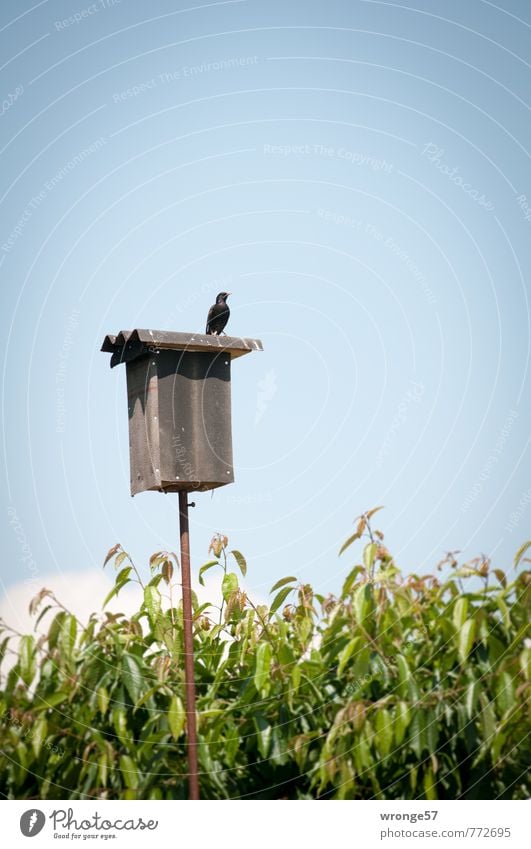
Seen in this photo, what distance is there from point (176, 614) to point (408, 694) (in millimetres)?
1440

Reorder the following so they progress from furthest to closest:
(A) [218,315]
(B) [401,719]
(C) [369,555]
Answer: (A) [218,315] < (C) [369,555] < (B) [401,719]

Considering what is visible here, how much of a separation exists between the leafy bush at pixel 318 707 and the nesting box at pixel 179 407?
32.0 inches

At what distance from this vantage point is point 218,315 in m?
5.71

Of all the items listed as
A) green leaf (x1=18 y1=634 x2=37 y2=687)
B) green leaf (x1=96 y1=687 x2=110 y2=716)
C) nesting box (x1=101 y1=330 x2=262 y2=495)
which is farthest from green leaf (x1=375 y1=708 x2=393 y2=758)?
green leaf (x1=18 y1=634 x2=37 y2=687)

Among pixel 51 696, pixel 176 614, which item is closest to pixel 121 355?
pixel 176 614

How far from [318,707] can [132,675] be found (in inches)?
35.9

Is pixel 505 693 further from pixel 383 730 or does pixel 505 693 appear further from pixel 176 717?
pixel 176 717

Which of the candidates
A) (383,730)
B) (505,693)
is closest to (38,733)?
(383,730)

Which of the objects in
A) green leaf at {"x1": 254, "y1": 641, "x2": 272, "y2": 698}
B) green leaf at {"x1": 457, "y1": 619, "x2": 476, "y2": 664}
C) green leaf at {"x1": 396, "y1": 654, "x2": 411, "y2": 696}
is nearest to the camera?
green leaf at {"x1": 457, "y1": 619, "x2": 476, "y2": 664}

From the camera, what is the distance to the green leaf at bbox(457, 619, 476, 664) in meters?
4.53

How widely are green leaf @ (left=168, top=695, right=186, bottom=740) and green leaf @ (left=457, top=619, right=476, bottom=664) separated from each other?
4.30 ft

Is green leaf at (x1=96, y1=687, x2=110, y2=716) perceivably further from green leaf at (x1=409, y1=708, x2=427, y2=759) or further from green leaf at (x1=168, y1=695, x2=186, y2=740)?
green leaf at (x1=409, y1=708, x2=427, y2=759)
